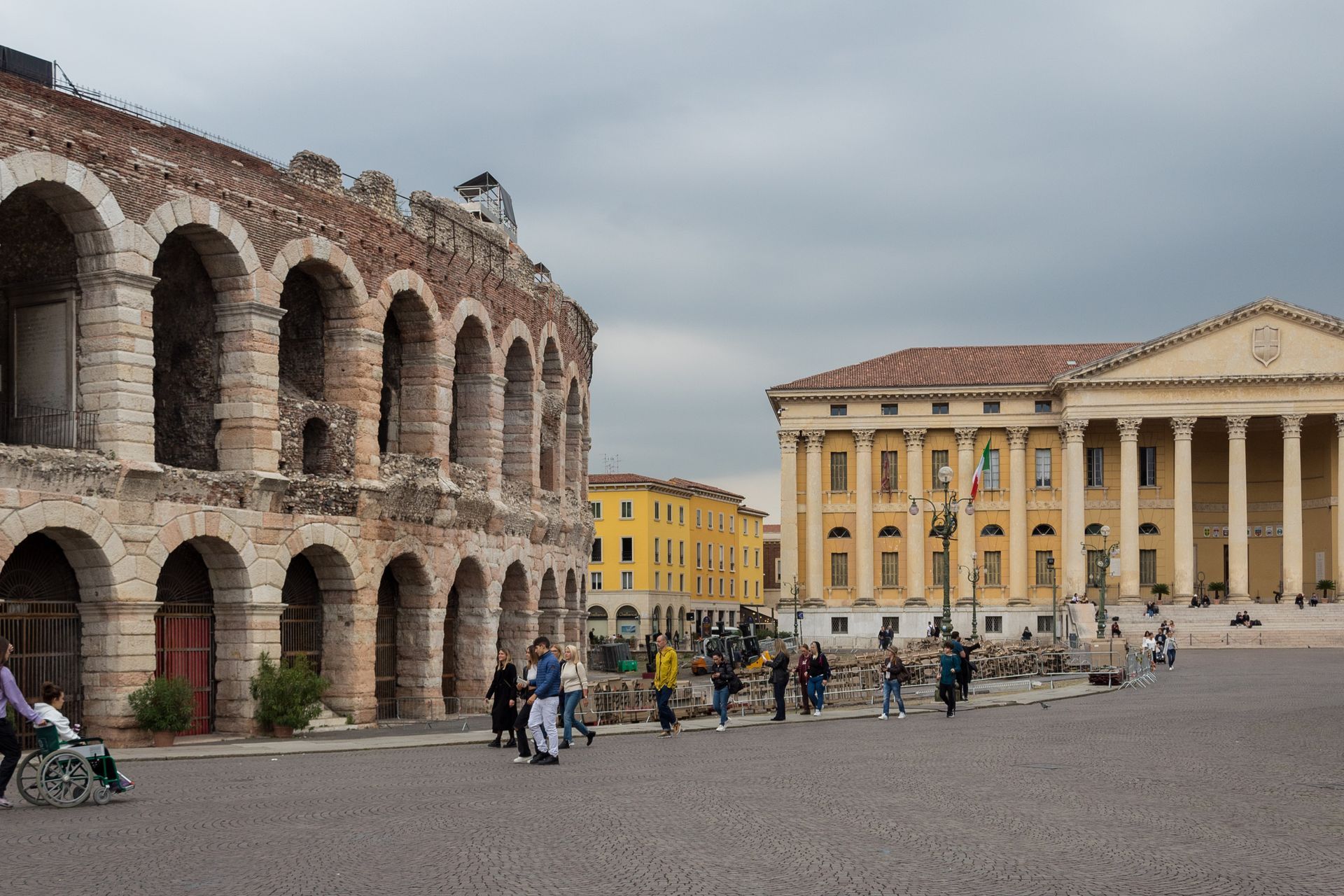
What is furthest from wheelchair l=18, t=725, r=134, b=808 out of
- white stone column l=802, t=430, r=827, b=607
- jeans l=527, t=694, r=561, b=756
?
white stone column l=802, t=430, r=827, b=607

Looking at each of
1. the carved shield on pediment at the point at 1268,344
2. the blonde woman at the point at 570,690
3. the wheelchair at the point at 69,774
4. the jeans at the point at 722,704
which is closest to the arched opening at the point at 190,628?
the blonde woman at the point at 570,690

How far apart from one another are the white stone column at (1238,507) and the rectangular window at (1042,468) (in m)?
10.2

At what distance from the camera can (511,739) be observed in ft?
86.2

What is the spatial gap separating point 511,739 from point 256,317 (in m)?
9.12

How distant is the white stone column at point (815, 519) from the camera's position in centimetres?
9475

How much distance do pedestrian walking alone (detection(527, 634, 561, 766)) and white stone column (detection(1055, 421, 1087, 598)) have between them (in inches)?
2790

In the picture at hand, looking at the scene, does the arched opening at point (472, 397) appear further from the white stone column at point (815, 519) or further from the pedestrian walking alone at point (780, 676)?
the white stone column at point (815, 519)

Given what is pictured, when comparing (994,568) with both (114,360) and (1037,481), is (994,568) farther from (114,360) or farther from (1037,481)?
(114,360)

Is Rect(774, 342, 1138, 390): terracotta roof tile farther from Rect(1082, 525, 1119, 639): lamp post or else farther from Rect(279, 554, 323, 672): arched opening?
Rect(279, 554, 323, 672): arched opening

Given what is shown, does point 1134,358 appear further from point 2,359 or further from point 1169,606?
point 2,359

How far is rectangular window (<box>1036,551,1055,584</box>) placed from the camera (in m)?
93.3

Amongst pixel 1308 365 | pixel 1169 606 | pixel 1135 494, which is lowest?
pixel 1169 606

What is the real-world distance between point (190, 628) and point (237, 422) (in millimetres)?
3782

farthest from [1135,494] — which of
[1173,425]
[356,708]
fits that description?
[356,708]
